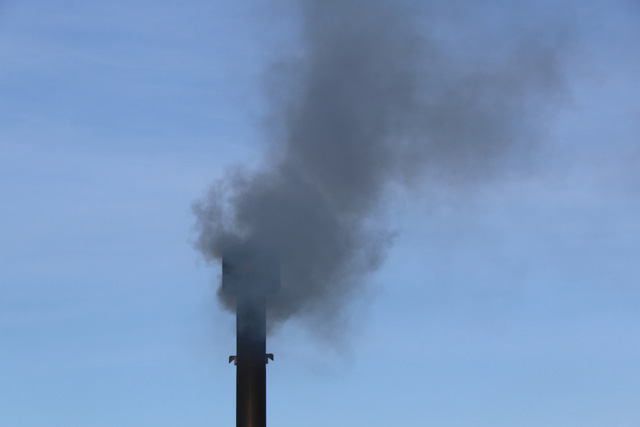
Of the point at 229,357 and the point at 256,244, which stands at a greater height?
the point at 256,244

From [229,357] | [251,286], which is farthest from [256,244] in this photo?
[229,357]

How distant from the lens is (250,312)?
19.3 meters

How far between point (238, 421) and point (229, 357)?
4.21 feet

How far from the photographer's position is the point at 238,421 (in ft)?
61.6

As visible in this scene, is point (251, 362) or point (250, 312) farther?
point (250, 312)

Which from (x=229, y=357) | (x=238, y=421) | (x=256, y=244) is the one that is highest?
(x=256, y=244)

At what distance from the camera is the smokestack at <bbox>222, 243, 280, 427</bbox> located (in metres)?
18.9

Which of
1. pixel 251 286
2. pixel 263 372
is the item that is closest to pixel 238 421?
pixel 263 372

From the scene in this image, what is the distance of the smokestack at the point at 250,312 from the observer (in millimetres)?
18875

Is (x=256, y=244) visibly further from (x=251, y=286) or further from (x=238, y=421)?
(x=238, y=421)

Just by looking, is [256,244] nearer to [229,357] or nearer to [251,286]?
[251,286]

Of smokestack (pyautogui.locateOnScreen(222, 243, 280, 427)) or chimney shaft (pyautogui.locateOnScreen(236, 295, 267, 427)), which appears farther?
smokestack (pyautogui.locateOnScreen(222, 243, 280, 427))

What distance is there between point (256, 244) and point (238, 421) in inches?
136

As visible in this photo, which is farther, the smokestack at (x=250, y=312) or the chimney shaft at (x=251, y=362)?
the smokestack at (x=250, y=312)
